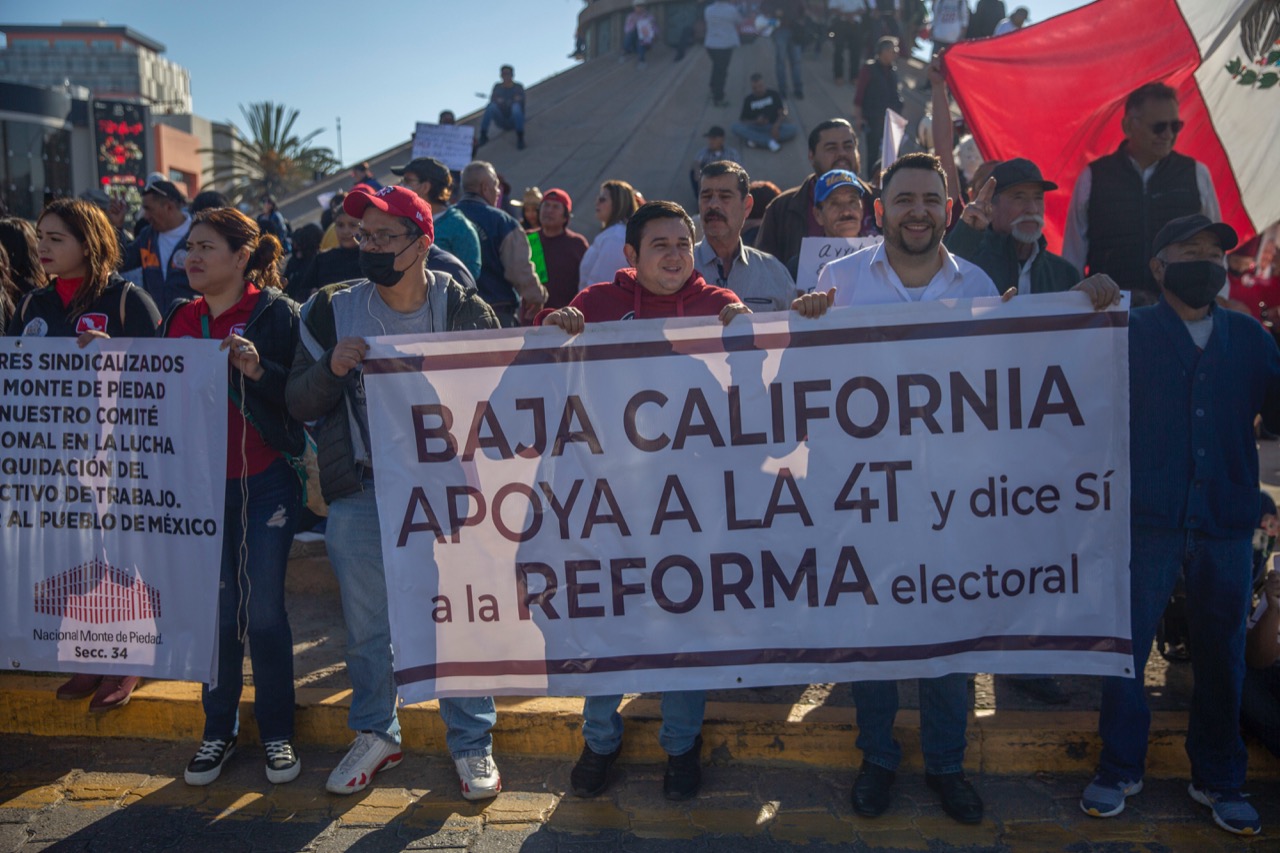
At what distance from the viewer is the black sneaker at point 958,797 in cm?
357

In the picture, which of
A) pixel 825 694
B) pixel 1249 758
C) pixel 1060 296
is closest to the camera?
pixel 1060 296

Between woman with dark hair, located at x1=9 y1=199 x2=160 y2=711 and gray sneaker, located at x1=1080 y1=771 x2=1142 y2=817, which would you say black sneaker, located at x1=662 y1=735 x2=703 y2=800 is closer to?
gray sneaker, located at x1=1080 y1=771 x2=1142 y2=817

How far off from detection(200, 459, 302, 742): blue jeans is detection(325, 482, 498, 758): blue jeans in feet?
0.89

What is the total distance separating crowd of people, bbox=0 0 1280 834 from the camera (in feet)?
11.6

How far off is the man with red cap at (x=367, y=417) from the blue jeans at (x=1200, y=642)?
7.35 ft

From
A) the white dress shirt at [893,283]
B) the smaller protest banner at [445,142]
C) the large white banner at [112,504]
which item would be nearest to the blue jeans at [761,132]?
the smaller protest banner at [445,142]

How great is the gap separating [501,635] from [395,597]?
15.2 inches

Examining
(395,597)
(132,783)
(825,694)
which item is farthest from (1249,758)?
(132,783)

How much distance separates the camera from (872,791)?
368 centimetres

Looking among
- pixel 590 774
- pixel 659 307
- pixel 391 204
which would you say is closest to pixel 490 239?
pixel 391 204

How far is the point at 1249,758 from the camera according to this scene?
12.8 ft

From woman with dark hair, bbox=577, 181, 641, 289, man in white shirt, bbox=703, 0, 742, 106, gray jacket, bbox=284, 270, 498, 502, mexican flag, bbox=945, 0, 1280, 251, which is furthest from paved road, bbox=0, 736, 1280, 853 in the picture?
man in white shirt, bbox=703, 0, 742, 106

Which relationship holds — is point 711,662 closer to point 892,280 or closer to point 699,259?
point 892,280

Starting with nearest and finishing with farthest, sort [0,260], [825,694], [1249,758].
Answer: [1249,758], [825,694], [0,260]
